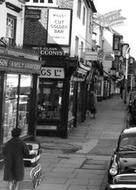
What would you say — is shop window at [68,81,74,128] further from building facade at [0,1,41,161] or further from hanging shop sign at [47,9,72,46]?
Answer: building facade at [0,1,41,161]

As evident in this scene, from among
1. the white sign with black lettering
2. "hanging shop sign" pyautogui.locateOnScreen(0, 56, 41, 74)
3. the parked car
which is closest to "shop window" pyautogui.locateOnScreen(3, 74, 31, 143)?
"hanging shop sign" pyautogui.locateOnScreen(0, 56, 41, 74)

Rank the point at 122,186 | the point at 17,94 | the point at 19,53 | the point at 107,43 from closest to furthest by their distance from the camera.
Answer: the point at 122,186, the point at 19,53, the point at 17,94, the point at 107,43

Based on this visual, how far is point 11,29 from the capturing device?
1909cm

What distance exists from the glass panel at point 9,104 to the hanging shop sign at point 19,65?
1.18 feet

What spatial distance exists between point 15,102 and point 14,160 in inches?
280

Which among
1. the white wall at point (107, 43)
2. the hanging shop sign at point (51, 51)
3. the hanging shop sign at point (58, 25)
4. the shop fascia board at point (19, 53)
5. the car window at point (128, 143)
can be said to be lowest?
the car window at point (128, 143)

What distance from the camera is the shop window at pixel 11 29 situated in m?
18.7

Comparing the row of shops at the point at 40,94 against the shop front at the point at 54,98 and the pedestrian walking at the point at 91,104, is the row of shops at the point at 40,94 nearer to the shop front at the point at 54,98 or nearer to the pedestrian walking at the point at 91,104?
the shop front at the point at 54,98

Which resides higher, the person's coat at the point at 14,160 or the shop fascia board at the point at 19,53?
the shop fascia board at the point at 19,53

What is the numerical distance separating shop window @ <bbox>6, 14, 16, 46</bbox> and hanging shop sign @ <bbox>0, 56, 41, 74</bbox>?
1.12m

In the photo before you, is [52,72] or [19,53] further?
[52,72]

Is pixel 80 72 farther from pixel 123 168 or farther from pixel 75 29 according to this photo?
pixel 123 168

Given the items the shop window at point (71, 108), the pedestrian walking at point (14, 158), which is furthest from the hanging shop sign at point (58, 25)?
the pedestrian walking at point (14, 158)

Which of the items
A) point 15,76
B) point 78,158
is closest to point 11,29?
point 15,76
